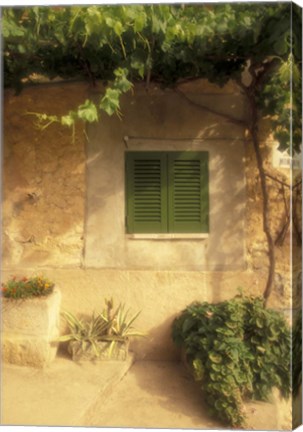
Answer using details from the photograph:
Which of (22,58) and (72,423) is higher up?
(22,58)

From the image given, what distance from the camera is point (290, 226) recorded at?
3621mm

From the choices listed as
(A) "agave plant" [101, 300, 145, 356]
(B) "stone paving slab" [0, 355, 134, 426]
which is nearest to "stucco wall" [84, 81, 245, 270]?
(A) "agave plant" [101, 300, 145, 356]

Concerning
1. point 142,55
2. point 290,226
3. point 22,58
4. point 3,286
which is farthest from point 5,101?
point 290,226

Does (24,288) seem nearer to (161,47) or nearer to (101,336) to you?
(101,336)

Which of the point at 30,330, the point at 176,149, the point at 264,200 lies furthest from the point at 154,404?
the point at 176,149

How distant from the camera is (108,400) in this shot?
3.65 meters

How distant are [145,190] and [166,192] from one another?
18cm

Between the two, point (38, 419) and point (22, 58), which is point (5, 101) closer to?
point (22, 58)

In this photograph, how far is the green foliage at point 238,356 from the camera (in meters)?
3.54

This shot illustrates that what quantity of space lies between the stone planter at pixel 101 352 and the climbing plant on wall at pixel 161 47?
155cm

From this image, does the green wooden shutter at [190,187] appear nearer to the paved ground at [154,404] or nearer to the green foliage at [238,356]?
the green foliage at [238,356]

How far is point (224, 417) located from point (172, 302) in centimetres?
95

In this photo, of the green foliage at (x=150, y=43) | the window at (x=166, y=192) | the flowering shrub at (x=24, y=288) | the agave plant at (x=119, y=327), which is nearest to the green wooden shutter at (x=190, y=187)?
the window at (x=166, y=192)

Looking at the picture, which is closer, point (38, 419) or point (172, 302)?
point (38, 419)
